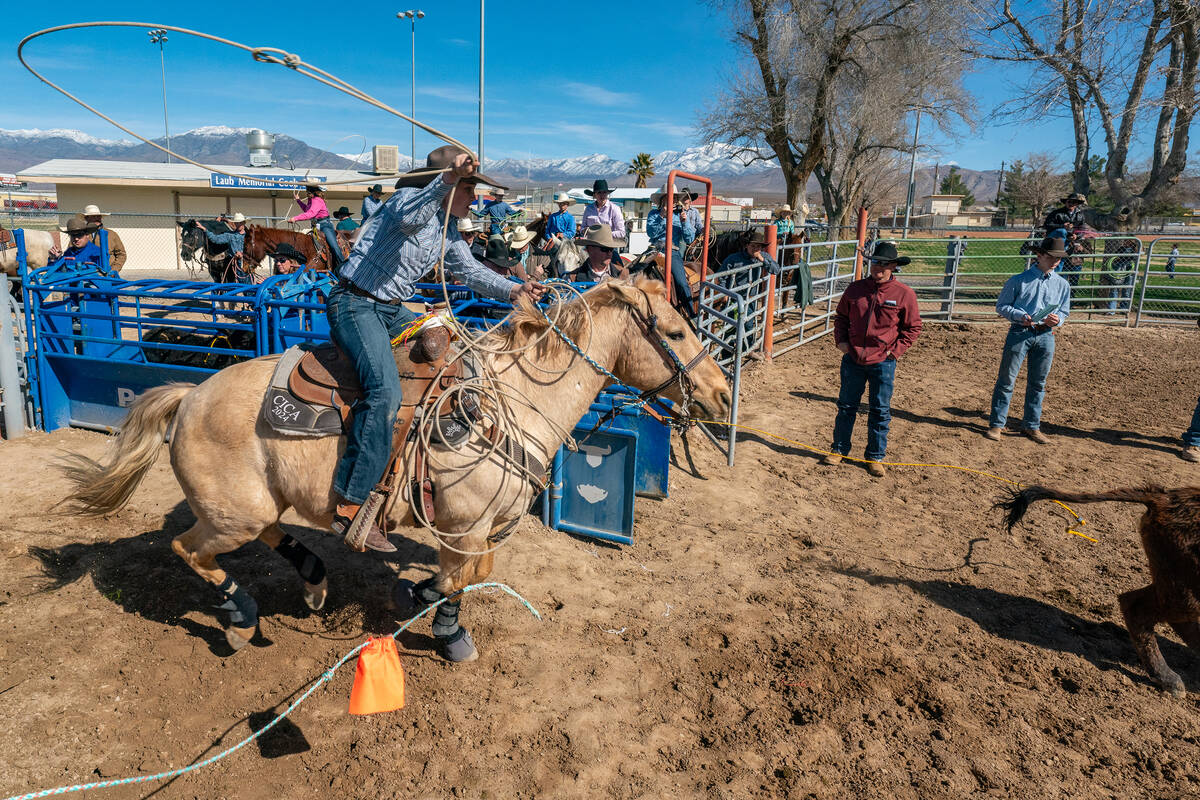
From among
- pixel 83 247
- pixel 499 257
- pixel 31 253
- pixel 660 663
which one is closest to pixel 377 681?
pixel 660 663

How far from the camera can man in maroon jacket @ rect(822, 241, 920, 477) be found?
6.60 m

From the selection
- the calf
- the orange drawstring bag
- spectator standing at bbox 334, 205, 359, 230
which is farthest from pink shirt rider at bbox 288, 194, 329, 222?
the calf

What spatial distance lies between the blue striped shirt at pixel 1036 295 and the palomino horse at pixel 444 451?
5.08 m

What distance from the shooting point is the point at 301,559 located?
4.04 meters

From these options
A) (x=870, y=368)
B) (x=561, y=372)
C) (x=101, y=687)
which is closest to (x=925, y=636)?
(x=561, y=372)

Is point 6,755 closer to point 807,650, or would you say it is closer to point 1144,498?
point 807,650

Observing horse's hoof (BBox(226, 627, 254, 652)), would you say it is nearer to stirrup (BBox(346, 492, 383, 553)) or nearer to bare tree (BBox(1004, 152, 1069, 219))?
stirrup (BBox(346, 492, 383, 553))

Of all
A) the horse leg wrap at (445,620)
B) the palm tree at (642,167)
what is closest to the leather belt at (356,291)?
the horse leg wrap at (445,620)

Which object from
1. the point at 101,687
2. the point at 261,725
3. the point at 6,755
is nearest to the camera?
the point at 6,755

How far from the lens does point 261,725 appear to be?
335 centimetres

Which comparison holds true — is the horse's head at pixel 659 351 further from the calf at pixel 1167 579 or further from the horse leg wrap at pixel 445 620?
the calf at pixel 1167 579

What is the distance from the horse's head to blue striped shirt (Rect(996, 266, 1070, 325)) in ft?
16.5

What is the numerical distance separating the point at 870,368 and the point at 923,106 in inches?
881

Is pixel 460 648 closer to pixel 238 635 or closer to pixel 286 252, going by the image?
pixel 238 635
